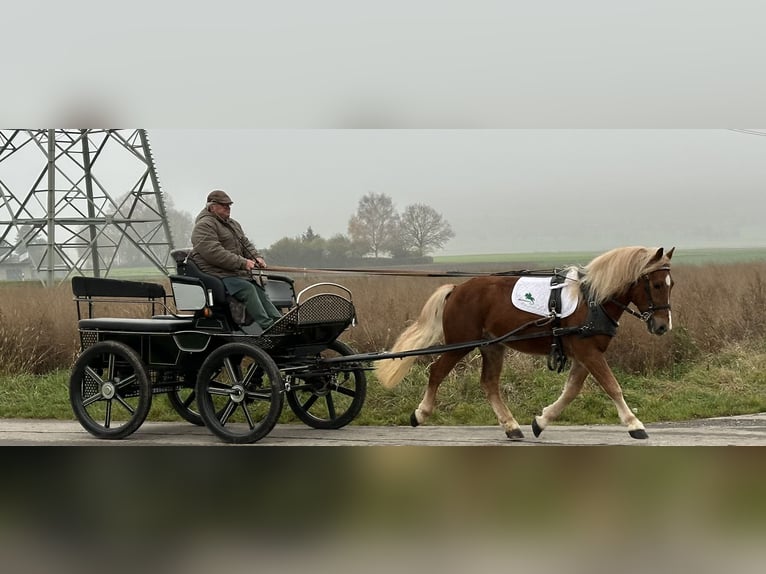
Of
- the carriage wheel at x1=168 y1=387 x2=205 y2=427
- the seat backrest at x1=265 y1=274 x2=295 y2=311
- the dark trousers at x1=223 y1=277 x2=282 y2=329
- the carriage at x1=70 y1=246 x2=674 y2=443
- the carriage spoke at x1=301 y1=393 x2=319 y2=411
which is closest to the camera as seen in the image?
the carriage at x1=70 y1=246 x2=674 y2=443

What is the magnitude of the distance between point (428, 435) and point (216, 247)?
2453mm

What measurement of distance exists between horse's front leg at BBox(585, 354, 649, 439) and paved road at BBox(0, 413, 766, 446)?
14.8 inches

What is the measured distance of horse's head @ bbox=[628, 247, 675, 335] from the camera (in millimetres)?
6141

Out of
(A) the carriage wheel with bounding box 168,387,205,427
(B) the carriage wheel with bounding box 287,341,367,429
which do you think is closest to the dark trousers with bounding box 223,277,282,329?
(B) the carriage wheel with bounding box 287,341,367,429

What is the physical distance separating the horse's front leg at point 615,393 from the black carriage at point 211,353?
1955 mm

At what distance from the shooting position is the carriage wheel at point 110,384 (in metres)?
6.79

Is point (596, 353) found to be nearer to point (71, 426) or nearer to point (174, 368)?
point (174, 368)

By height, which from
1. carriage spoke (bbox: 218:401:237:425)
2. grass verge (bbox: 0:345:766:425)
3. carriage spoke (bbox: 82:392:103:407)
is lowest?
grass verge (bbox: 0:345:766:425)

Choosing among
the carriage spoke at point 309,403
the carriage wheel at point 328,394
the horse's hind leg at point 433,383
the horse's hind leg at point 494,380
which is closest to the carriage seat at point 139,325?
the carriage wheel at point 328,394

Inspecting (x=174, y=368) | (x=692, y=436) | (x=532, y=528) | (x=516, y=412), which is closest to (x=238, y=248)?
(x=174, y=368)

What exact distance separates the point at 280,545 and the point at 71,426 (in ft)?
18.9

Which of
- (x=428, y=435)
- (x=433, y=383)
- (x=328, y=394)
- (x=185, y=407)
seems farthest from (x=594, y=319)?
(x=185, y=407)

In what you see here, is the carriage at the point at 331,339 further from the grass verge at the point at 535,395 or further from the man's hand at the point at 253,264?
the grass verge at the point at 535,395

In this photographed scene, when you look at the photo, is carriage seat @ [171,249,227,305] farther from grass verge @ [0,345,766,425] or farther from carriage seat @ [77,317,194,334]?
grass verge @ [0,345,766,425]
